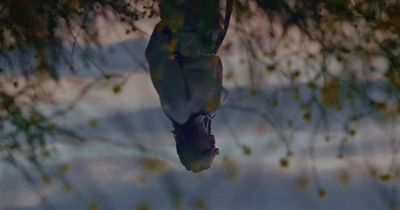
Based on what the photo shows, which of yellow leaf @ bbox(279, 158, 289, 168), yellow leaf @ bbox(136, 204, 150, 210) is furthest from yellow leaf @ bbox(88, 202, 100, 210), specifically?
yellow leaf @ bbox(279, 158, 289, 168)

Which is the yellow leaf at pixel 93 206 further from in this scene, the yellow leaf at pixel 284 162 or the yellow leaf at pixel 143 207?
the yellow leaf at pixel 284 162

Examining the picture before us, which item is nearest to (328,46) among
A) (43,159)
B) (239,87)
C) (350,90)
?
(350,90)

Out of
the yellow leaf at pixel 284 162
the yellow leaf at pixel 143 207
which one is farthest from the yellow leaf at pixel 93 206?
the yellow leaf at pixel 284 162

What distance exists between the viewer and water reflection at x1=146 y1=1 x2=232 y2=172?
165cm

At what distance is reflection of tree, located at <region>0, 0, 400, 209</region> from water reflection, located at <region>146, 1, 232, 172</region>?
0.05 metres

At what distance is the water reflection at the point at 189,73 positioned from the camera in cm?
165

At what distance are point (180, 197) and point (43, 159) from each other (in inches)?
13.2

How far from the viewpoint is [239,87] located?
5.94 ft

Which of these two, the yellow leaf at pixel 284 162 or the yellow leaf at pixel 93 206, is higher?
the yellow leaf at pixel 93 206

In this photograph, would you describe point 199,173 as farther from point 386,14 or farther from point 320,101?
point 386,14

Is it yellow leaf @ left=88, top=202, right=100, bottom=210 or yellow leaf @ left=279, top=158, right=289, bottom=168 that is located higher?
yellow leaf @ left=88, top=202, right=100, bottom=210

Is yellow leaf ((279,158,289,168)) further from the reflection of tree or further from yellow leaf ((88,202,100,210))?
yellow leaf ((88,202,100,210))

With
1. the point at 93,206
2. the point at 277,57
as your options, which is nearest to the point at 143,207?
the point at 93,206

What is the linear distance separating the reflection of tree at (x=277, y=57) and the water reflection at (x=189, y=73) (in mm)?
49
